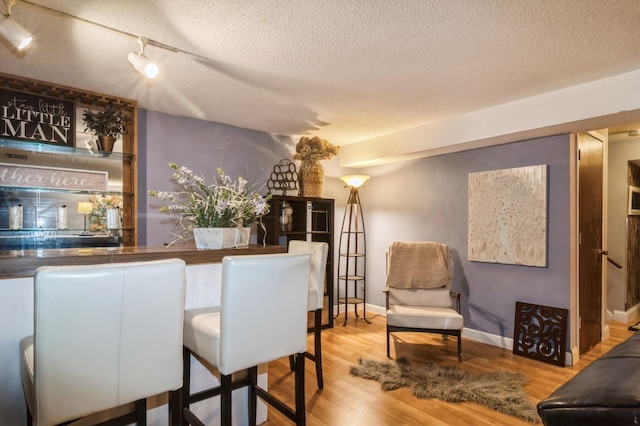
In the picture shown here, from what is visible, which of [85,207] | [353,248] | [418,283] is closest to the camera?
[85,207]

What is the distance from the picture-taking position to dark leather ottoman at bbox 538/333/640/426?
601 mm

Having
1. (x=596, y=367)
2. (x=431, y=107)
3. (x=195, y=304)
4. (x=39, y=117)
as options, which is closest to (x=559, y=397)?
(x=596, y=367)

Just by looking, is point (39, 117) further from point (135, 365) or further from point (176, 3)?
point (135, 365)

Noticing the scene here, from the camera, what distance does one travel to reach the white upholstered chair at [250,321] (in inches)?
56.8

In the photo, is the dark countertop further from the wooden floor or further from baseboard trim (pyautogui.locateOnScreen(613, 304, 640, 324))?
baseboard trim (pyautogui.locateOnScreen(613, 304, 640, 324))

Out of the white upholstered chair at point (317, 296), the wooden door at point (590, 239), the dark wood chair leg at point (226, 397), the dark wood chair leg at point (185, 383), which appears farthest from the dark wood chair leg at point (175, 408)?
the wooden door at point (590, 239)

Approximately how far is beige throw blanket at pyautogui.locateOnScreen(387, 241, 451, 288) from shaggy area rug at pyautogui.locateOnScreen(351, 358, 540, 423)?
83 centimetres

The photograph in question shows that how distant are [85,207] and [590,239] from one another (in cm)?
449

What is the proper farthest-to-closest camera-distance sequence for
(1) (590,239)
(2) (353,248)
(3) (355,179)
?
(2) (353,248) → (3) (355,179) → (1) (590,239)

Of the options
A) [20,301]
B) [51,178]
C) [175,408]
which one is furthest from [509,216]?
[51,178]

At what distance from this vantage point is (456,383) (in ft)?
8.57

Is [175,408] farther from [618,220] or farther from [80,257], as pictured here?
[618,220]

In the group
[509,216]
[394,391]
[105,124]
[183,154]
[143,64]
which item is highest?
[143,64]

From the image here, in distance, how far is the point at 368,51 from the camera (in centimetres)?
213
